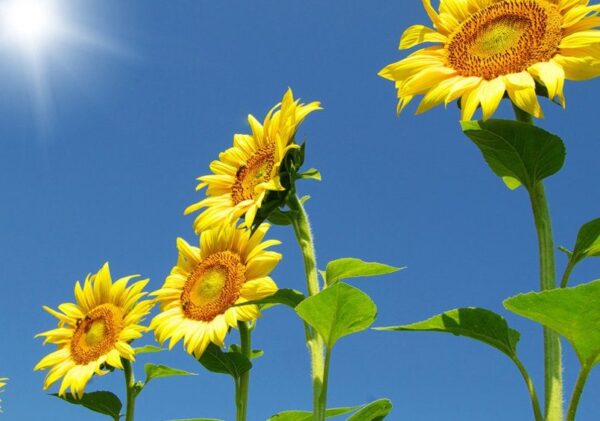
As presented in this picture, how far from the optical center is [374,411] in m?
4.22

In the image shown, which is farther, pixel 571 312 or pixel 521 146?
pixel 521 146

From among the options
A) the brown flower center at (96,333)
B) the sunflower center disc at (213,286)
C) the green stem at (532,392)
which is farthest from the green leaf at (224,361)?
the green stem at (532,392)

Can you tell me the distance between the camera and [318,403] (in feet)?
12.5

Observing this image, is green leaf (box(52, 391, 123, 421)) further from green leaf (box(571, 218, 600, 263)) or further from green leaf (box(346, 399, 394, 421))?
green leaf (box(571, 218, 600, 263))

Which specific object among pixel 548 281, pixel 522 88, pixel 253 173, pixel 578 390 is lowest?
pixel 578 390

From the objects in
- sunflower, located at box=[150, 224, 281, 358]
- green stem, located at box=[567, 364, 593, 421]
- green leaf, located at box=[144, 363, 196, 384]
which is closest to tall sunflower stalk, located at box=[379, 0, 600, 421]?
green stem, located at box=[567, 364, 593, 421]

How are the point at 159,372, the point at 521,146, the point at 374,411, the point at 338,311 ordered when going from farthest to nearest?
the point at 159,372 < the point at 374,411 < the point at 338,311 < the point at 521,146

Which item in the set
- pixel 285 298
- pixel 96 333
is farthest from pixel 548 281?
pixel 96 333

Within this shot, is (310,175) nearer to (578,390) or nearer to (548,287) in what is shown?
(548,287)

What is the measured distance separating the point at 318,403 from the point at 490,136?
1.63 m

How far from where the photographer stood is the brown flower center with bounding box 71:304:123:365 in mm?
5441

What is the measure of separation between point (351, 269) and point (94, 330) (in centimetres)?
257

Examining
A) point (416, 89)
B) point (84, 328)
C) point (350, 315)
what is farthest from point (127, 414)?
point (416, 89)

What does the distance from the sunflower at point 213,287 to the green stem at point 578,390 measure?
190 cm
